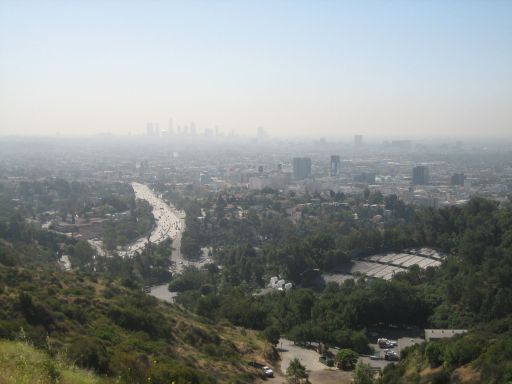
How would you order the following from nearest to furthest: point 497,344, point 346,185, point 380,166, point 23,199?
point 497,344, point 23,199, point 346,185, point 380,166

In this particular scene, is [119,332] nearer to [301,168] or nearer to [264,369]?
[264,369]

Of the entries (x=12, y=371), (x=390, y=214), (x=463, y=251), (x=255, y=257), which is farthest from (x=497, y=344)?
(x=390, y=214)

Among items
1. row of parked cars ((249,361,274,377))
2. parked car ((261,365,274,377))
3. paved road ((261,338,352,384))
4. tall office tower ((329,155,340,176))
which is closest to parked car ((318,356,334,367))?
paved road ((261,338,352,384))

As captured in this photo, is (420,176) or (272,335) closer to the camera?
(272,335)

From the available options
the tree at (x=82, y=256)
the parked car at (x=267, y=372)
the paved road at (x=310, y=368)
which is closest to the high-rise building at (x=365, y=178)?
the tree at (x=82, y=256)

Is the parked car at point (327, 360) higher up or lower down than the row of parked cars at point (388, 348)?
higher up

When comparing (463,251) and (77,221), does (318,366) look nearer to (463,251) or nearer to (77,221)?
(463,251)

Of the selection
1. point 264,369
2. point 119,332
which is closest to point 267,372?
point 264,369

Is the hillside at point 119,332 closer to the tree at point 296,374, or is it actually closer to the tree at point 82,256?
the tree at point 296,374

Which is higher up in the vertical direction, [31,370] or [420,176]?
[31,370]
